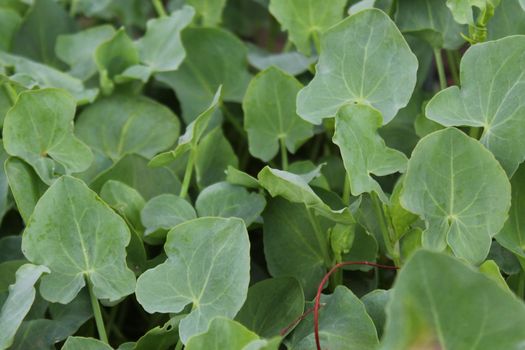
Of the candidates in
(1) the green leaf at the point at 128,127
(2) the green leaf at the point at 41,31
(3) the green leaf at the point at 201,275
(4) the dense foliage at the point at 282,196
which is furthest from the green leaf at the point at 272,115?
(2) the green leaf at the point at 41,31

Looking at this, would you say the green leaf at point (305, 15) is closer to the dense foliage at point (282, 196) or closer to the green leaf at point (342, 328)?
the dense foliage at point (282, 196)

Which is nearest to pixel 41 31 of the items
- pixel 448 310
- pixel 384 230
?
pixel 384 230

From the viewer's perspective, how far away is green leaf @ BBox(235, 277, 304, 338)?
631mm

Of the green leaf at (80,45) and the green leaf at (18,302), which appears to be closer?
the green leaf at (18,302)

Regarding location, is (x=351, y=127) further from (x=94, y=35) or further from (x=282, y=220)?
(x=94, y=35)

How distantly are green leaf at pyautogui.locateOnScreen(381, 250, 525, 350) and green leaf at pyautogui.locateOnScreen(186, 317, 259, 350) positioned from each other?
0.12 meters

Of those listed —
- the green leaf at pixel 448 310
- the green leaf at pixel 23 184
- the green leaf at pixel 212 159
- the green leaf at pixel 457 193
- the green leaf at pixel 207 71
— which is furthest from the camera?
the green leaf at pixel 207 71

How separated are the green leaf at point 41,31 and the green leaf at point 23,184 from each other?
336mm

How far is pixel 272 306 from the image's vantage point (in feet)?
2.10

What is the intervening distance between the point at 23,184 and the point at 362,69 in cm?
28

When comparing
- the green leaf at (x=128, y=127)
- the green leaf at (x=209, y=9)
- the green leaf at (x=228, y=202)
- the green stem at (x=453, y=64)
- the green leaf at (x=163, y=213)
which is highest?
the green stem at (x=453, y=64)

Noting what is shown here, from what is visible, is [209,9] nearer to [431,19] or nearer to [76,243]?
[431,19]

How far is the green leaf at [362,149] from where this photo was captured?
0.60 m

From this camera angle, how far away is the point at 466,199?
23.1 inches
